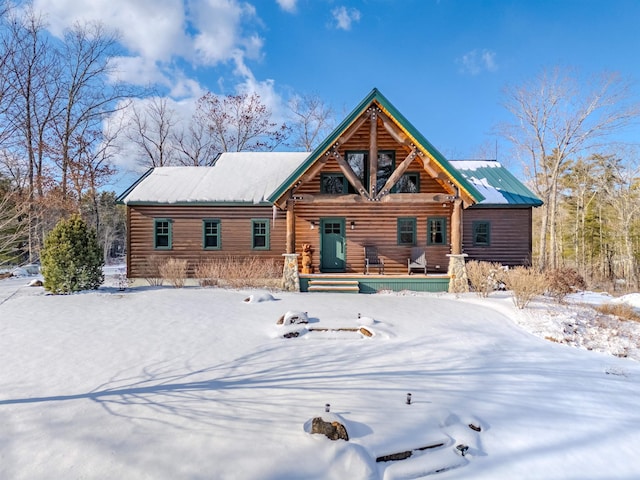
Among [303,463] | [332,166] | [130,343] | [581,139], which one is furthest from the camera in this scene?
[581,139]

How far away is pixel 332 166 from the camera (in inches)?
555

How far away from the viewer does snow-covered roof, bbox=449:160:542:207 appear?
48.8ft

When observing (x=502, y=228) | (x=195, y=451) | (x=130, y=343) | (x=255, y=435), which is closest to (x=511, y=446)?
(x=255, y=435)

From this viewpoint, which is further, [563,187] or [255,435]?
[563,187]

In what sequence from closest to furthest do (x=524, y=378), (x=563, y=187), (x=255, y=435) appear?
(x=255, y=435) < (x=524, y=378) < (x=563, y=187)

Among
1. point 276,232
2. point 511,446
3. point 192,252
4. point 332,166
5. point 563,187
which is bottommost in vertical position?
point 511,446

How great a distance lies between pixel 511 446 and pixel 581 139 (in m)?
26.0

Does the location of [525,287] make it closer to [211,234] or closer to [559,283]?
[559,283]

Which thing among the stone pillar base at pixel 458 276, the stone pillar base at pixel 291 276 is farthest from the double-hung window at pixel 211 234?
the stone pillar base at pixel 458 276

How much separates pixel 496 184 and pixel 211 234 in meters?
15.1

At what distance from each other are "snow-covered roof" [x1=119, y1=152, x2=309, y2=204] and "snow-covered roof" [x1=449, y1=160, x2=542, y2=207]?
374 inches

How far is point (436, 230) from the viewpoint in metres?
14.5

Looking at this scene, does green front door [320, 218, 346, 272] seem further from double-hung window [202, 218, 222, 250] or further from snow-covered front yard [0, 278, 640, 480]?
snow-covered front yard [0, 278, 640, 480]

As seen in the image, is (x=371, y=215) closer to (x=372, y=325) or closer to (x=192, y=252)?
(x=372, y=325)
